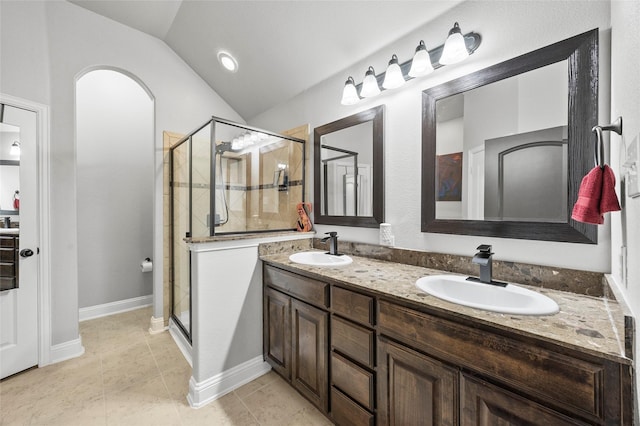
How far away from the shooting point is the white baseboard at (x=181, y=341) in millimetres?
2223

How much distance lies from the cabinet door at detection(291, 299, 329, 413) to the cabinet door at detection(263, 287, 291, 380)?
0.06 metres

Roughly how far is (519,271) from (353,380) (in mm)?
964

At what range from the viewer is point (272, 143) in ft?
7.95

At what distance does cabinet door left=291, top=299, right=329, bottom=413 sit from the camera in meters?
1.47

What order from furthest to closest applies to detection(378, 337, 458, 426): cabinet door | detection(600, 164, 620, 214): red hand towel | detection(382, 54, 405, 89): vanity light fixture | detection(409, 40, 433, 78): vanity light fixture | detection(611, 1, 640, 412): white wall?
detection(382, 54, 405, 89): vanity light fixture, detection(409, 40, 433, 78): vanity light fixture, detection(378, 337, 458, 426): cabinet door, detection(600, 164, 620, 214): red hand towel, detection(611, 1, 640, 412): white wall

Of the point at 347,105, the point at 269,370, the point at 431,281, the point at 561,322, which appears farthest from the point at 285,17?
the point at 269,370

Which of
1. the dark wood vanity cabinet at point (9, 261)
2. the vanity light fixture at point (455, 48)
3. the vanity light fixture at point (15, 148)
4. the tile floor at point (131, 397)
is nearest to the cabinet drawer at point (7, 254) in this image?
the dark wood vanity cabinet at point (9, 261)

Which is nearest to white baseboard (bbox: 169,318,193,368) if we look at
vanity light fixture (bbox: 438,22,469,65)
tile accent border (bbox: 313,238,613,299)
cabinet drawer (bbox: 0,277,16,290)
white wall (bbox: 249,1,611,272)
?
cabinet drawer (bbox: 0,277,16,290)

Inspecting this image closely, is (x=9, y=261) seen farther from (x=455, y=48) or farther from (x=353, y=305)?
(x=455, y=48)

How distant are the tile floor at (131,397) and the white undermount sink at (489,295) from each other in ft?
3.46

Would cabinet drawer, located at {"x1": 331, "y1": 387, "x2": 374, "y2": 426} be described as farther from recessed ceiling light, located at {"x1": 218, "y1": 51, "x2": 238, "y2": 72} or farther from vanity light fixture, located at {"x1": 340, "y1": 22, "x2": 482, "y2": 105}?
recessed ceiling light, located at {"x1": 218, "y1": 51, "x2": 238, "y2": 72}

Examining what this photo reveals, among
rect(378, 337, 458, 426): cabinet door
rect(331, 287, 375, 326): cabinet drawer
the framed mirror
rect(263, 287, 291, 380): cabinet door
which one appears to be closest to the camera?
rect(378, 337, 458, 426): cabinet door

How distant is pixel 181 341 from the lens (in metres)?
2.39

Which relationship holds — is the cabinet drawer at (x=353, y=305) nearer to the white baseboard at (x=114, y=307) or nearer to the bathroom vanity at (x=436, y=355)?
the bathroom vanity at (x=436, y=355)
